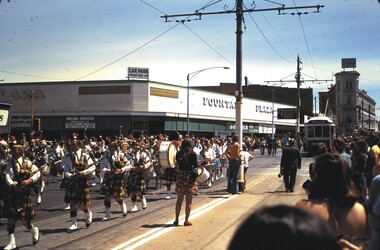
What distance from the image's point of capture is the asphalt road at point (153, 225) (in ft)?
26.1

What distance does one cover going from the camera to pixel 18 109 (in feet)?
169

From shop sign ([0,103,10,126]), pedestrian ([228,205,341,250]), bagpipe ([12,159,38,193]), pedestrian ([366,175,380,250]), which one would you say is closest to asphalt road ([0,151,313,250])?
bagpipe ([12,159,38,193])

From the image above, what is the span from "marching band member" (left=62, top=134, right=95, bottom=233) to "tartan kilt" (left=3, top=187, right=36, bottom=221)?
4.59 feet

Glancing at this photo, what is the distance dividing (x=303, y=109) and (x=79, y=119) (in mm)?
78988

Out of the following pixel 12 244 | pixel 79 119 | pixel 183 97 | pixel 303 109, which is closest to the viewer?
pixel 12 244

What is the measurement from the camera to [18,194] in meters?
7.89

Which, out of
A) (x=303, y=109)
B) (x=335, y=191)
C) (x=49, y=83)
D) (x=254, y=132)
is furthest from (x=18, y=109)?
(x=303, y=109)

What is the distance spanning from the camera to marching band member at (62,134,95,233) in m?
9.28

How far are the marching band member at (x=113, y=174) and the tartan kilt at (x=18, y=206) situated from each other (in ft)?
8.75

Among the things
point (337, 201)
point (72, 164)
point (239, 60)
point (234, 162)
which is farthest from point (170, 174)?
point (337, 201)

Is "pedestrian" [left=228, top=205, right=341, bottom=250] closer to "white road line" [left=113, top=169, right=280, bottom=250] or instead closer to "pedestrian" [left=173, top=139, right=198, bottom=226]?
"white road line" [left=113, top=169, right=280, bottom=250]

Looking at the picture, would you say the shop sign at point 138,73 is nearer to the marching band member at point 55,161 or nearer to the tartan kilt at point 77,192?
the marching band member at point 55,161

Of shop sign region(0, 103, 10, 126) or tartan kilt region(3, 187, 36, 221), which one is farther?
shop sign region(0, 103, 10, 126)

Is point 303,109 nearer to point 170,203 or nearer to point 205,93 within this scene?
point 205,93
